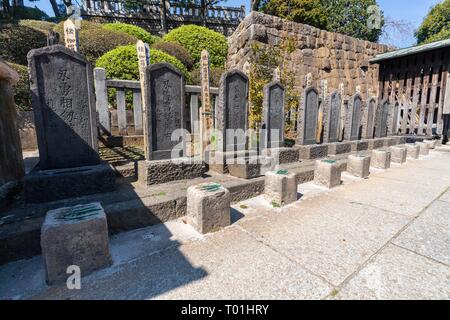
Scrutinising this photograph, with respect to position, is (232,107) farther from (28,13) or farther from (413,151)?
(28,13)

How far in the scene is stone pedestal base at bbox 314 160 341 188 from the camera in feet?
12.8

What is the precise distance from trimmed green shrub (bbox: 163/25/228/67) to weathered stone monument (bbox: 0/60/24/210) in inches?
338

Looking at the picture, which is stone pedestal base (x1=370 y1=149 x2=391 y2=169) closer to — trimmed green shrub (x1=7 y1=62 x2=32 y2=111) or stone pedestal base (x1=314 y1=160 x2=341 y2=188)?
stone pedestal base (x1=314 y1=160 x2=341 y2=188)

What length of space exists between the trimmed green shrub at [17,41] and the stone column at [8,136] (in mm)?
7157

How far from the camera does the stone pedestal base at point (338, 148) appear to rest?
5.65 meters

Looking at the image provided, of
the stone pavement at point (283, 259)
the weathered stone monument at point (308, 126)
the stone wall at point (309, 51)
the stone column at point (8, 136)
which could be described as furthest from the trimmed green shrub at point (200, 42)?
the stone pavement at point (283, 259)

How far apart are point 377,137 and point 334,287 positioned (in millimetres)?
7689

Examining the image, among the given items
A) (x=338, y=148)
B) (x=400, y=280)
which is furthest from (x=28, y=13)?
(x=400, y=280)

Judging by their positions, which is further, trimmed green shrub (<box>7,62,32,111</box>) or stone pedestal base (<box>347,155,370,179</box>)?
trimmed green shrub (<box>7,62,32,111</box>)

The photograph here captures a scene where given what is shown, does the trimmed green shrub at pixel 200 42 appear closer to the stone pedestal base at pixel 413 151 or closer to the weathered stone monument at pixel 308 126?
the weathered stone monument at pixel 308 126

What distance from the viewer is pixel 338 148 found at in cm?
577

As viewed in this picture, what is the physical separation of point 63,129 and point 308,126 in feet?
15.1

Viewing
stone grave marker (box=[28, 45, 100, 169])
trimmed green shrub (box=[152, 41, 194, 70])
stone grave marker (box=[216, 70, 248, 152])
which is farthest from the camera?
trimmed green shrub (box=[152, 41, 194, 70])

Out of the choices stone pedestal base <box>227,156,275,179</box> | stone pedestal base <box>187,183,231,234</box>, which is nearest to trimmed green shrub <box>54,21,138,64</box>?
stone pedestal base <box>227,156,275,179</box>
